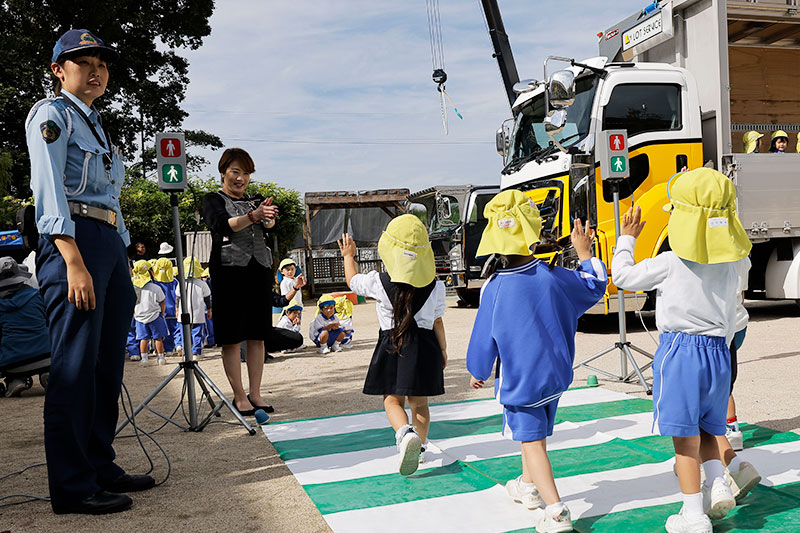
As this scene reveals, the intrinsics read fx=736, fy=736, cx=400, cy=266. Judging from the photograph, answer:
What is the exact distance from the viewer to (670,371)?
3221 mm

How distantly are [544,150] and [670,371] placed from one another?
23.6 ft

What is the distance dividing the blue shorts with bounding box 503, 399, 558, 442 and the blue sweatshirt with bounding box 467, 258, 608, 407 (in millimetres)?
48

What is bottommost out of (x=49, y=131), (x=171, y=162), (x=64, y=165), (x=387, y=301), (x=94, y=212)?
(x=387, y=301)

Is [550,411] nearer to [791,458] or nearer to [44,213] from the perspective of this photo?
[791,458]

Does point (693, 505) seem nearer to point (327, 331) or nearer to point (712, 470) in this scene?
point (712, 470)

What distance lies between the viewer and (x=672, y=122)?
32.3 ft

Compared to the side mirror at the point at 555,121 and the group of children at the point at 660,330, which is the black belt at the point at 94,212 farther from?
the side mirror at the point at 555,121

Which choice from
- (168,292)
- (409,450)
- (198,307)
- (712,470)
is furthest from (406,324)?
(168,292)

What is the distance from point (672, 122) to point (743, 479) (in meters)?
7.31

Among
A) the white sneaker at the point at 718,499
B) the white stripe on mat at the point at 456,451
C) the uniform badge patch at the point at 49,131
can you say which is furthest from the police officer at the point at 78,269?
the white sneaker at the point at 718,499

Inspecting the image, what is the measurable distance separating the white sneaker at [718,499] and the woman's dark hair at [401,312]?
1.73 meters

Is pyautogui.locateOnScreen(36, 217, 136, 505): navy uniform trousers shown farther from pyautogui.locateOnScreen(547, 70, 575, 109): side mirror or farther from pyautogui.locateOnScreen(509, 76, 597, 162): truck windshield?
pyautogui.locateOnScreen(509, 76, 597, 162): truck windshield

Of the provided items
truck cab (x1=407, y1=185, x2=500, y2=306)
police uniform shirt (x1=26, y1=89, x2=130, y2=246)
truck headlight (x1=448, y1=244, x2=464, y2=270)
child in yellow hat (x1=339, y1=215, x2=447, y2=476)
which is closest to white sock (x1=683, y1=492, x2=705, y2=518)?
child in yellow hat (x1=339, y1=215, x2=447, y2=476)

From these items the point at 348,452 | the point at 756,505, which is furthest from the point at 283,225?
the point at 756,505
